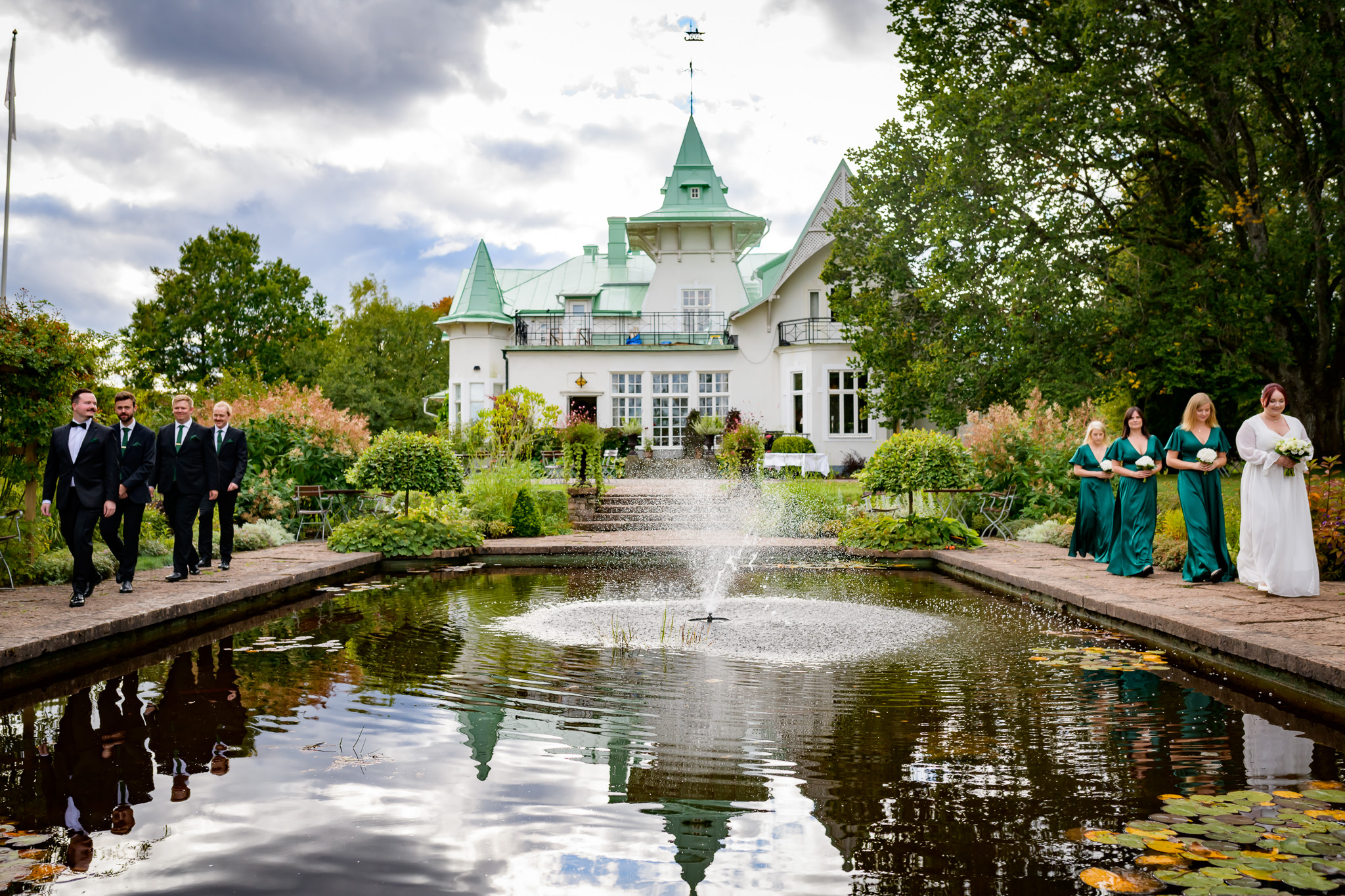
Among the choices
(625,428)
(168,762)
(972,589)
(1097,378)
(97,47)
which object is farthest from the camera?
(625,428)

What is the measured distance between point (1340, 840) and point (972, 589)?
638 cm

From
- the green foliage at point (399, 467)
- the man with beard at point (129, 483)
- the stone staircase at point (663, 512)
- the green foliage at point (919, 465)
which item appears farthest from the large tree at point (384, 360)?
the man with beard at point (129, 483)

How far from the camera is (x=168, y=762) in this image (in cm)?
372

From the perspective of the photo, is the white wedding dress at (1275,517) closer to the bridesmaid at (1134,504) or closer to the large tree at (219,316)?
the bridesmaid at (1134,504)

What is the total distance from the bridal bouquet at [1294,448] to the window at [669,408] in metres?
22.9

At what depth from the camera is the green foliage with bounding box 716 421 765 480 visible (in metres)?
20.1

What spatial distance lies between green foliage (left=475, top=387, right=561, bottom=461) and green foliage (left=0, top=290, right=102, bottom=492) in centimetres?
863

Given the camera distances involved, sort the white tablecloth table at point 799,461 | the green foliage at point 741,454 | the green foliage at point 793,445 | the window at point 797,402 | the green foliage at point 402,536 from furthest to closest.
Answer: the window at point 797,402
the green foliage at point 793,445
the white tablecloth table at point 799,461
the green foliage at point 741,454
the green foliage at point 402,536

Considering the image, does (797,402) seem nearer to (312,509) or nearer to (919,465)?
(919,465)

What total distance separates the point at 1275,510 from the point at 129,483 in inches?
368

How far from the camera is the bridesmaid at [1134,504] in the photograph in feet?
28.8

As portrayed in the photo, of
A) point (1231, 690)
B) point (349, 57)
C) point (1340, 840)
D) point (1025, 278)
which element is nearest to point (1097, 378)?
point (1025, 278)

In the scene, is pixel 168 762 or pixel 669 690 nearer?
pixel 168 762

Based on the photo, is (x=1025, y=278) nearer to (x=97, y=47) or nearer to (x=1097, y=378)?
(x=1097, y=378)
